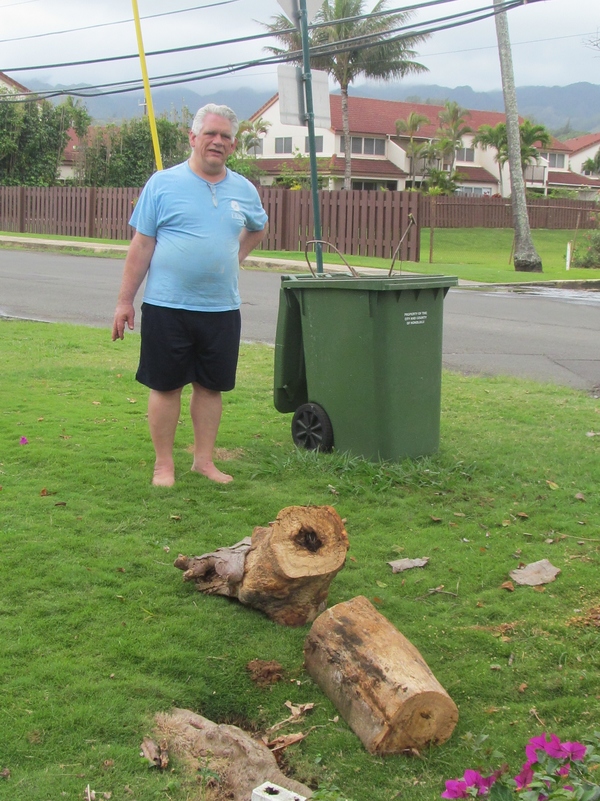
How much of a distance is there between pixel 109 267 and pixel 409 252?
782cm

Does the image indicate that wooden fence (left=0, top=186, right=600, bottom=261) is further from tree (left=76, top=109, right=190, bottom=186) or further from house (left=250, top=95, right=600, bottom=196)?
house (left=250, top=95, right=600, bottom=196)

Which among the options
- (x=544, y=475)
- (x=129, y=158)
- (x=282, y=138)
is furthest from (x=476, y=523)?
(x=282, y=138)

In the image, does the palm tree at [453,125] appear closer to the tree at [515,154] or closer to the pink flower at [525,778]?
the tree at [515,154]

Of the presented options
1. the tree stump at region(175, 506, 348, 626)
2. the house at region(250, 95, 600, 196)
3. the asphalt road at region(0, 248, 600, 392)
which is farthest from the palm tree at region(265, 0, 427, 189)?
the tree stump at region(175, 506, 348, 626)

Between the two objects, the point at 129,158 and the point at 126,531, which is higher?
the point at 129,158

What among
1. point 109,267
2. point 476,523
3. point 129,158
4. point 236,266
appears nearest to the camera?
point 476,523

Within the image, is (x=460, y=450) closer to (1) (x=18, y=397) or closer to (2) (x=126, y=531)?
(2) (x=126, y=531)

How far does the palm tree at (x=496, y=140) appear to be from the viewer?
64.5m

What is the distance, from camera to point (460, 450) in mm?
5547

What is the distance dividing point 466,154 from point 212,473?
74400mm

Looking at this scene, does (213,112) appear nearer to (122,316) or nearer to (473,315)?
(122,316)

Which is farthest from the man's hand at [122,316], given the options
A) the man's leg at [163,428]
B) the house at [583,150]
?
the house at [583,150]

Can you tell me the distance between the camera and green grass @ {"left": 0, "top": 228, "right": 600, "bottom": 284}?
2030cm

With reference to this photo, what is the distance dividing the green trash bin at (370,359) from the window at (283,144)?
62.5 m
